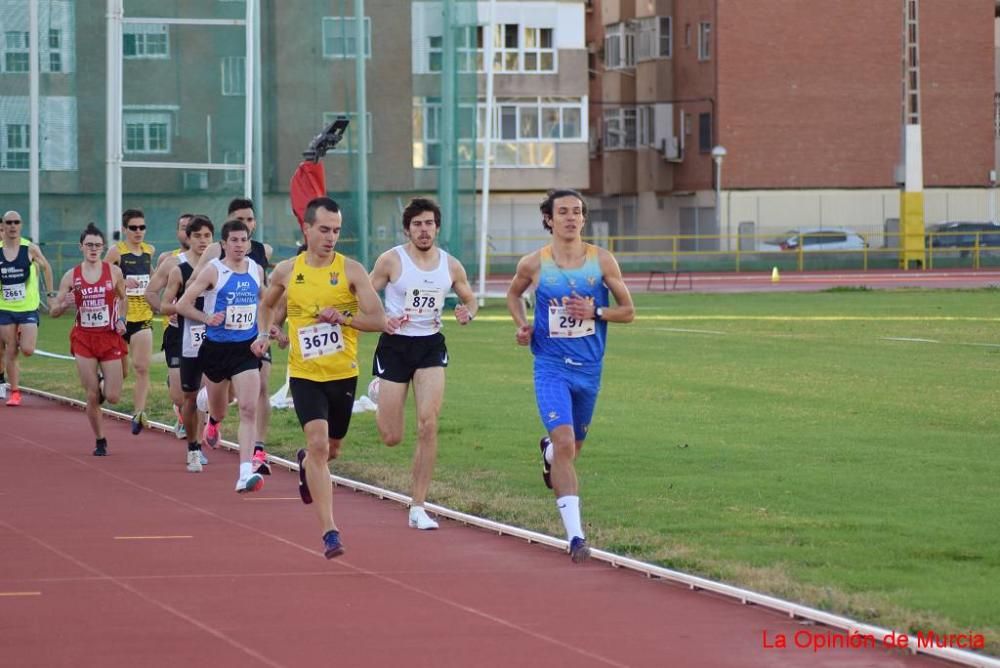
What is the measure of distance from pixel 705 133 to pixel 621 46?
7.97 meters

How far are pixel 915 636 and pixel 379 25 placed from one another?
34.6 meters

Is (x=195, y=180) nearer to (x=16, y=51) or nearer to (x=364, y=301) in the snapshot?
(x=16, y=51)

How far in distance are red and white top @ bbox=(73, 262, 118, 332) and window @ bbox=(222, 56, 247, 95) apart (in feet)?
69.1

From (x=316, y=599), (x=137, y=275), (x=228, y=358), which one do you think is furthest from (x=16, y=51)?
(x=316, y=599)

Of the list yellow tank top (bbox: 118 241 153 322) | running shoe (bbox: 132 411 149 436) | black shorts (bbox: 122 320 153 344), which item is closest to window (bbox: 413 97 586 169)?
yellow tank top (bbox: 118 241 153 322)

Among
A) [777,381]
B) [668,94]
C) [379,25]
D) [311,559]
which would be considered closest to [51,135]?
[379,25]

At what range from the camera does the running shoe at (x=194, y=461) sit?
14602 mm

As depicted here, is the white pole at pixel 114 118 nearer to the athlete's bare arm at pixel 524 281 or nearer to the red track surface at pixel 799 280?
the athlete's bare arm at pixel 524 281

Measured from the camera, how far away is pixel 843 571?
9516mm

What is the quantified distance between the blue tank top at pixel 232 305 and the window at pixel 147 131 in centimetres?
2369

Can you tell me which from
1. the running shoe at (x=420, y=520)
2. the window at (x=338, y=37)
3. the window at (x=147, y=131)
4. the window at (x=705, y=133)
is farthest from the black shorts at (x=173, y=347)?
the window at (x=705, y=133)

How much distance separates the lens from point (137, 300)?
18.4m

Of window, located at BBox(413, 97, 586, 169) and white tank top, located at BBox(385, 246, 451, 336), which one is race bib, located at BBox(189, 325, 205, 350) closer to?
white tank top, located at BBox(385, 246, 451, 336)

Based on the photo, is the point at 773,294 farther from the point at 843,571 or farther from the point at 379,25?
the point at 843,571
